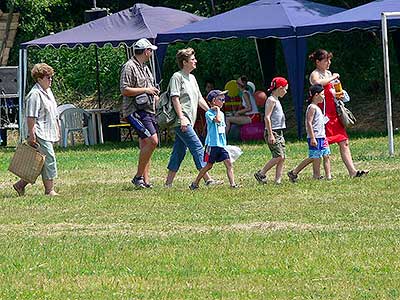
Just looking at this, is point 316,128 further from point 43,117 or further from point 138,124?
point 43,117

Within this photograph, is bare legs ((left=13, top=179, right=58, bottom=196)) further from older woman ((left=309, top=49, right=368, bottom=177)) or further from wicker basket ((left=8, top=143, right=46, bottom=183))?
older woman ((left=309, top=49, right=368, bottom=177))

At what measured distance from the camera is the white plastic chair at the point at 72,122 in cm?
2388

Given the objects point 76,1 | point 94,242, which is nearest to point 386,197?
point 94,242

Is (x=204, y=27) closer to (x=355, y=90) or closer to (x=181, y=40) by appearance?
(x=181, y=40)

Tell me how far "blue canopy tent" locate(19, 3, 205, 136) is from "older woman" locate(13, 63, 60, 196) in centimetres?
865

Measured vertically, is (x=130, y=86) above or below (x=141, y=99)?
above

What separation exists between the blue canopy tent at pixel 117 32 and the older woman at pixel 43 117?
8654 mm

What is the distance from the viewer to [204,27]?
73.5 ft

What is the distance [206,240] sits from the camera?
33.0 ft

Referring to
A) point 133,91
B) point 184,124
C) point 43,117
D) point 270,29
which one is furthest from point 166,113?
point 270,29

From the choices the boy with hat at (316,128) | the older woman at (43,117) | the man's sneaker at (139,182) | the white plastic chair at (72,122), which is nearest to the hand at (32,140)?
the older woman at (43,117)

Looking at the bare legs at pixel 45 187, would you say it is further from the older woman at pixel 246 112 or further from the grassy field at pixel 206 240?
the older woman at pixel 246 112

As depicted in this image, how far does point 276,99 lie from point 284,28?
7808 mm

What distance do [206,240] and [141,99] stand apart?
13.4ft
